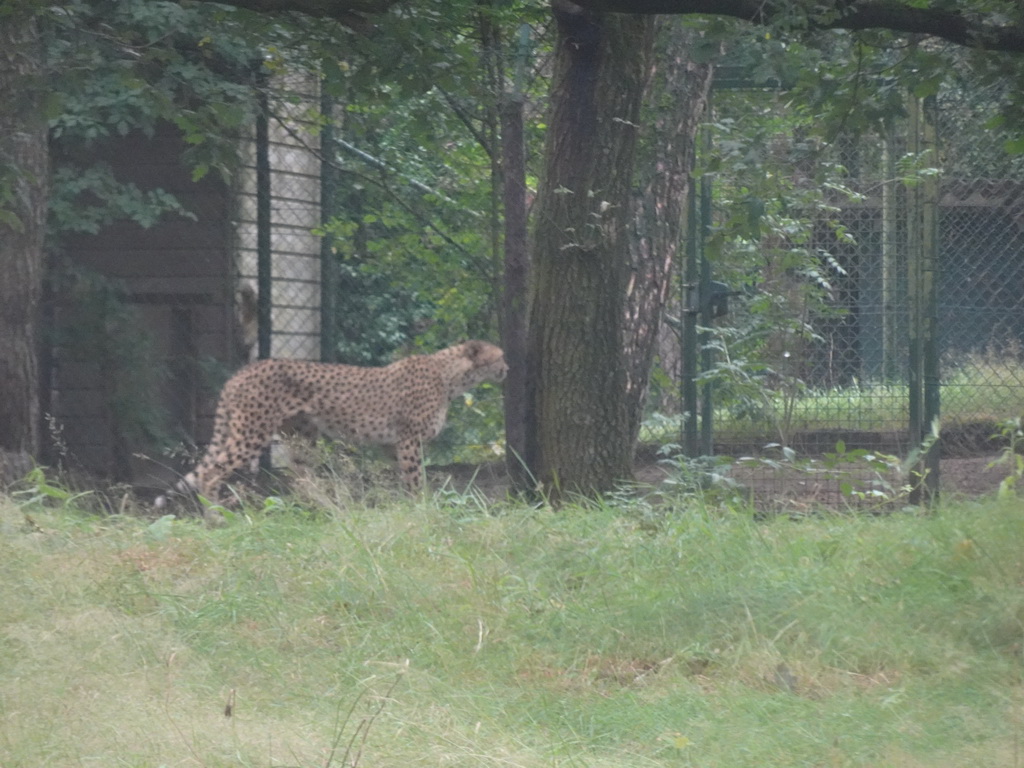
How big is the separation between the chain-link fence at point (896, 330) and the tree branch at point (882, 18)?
2503mm

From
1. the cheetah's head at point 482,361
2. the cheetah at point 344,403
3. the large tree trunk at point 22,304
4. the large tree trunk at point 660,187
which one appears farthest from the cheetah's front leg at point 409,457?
the large tree trunk at point 22,304

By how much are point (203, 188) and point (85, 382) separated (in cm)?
172

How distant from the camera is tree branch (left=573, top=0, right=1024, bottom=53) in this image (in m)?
4.37

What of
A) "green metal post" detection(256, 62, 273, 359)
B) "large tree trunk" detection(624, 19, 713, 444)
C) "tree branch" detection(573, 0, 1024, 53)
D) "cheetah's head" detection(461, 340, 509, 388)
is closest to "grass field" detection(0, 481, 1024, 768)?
"large tree trunk" detection(624, 19, 713, 444)

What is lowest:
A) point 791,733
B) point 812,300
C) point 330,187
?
point 791,733

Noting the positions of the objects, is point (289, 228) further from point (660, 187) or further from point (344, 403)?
point (660, 187)

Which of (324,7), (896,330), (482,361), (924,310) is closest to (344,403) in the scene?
(482,361)

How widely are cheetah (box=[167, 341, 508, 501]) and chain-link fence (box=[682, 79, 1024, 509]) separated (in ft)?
6.61

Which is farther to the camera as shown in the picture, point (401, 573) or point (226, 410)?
point (226, 410)

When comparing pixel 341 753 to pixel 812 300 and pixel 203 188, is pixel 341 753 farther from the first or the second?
pixel 203 188

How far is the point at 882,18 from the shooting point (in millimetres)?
4512

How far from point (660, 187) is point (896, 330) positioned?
1645 mm

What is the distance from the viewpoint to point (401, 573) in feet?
17.0

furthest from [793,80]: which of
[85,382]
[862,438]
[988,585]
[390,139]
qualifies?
[85,382]
